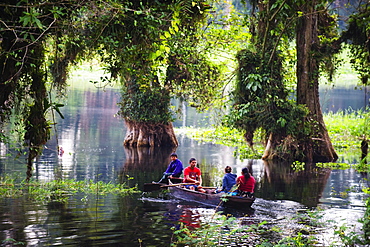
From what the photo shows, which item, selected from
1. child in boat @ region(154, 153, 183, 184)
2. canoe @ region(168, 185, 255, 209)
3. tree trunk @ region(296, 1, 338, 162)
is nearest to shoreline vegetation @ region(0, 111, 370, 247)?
canoe @ region(168, 185, 255, 209)

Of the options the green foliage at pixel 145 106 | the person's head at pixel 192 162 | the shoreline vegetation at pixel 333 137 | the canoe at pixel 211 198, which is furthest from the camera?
the green foliage at pixel 145 106

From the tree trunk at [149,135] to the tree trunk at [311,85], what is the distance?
32.0 ft

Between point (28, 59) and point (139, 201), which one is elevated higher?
point (28, 59)

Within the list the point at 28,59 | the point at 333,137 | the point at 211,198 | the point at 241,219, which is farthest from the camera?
the point at 333,137

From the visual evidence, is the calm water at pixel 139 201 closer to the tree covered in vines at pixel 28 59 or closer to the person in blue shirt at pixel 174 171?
the person in blue shirt at pixel 174 171

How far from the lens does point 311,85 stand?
86.0ft

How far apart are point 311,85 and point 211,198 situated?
11.7 metres

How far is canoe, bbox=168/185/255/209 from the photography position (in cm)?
1590

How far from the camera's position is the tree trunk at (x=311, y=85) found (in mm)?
26125

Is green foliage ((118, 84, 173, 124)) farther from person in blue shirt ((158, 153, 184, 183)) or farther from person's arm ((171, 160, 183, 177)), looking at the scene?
person's arm ((171, 160, 183, 177))

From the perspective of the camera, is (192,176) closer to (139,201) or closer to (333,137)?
(139,201)

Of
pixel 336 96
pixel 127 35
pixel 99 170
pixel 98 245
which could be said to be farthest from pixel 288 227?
pixel 336 96

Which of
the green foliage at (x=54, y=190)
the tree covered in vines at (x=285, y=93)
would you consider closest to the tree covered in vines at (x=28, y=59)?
the green foliage at (x=54, y=190)

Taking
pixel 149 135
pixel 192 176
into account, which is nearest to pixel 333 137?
pixel 149 135
